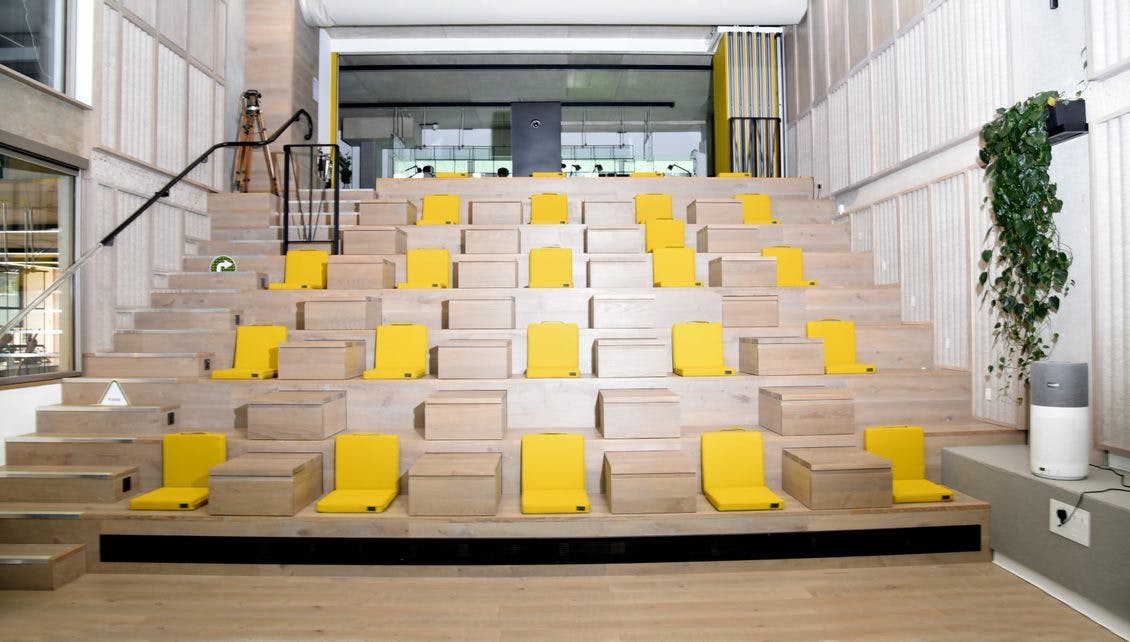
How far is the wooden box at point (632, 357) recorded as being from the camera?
2.37m

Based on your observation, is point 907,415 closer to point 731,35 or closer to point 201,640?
point 201,640

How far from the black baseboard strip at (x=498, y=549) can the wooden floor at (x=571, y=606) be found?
0.04 meters

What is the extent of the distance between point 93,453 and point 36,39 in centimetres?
176

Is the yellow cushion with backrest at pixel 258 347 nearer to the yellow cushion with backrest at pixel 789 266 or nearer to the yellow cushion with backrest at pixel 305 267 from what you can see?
the yellow cushion with backrest at pixel 305 267

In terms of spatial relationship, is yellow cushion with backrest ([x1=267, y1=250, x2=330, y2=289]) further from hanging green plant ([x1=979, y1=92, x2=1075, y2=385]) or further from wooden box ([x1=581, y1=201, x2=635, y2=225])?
hanging green plant ([x1=979, y1=92, x2=1075, y2=385])

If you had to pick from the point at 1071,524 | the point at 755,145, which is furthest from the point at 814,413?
the point at 755,145

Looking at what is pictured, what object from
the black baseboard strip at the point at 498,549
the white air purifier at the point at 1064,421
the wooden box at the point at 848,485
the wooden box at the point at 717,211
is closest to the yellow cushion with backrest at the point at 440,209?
the wooden box at the point at 717,211

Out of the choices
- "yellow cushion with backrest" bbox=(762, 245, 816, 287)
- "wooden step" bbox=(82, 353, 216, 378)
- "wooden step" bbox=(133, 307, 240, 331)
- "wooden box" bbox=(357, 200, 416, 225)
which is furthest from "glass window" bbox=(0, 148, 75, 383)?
"yellow cushion with backrest" bbox=(762, 245, 816, 287)

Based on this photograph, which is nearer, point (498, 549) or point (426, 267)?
point (498, 549)

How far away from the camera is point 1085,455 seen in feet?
5.60

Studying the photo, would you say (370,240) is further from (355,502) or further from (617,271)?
(355,502)

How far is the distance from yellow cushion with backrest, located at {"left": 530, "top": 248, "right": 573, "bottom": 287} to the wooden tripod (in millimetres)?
2092

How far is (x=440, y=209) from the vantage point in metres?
3.51

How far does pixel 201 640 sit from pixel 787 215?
3486mm
